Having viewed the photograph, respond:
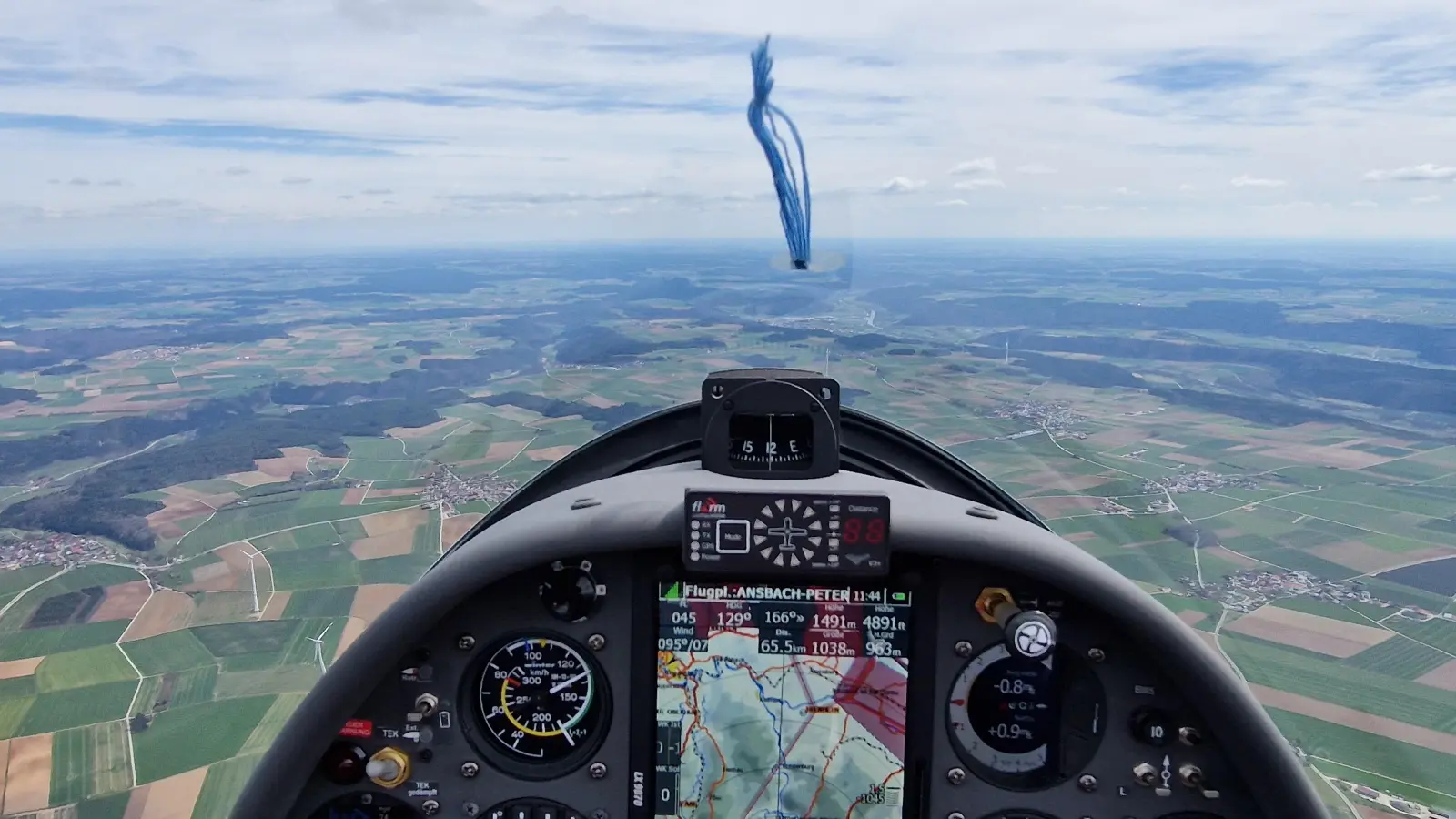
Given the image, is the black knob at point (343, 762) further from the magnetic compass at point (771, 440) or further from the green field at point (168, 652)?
the green field at point (168, 652)

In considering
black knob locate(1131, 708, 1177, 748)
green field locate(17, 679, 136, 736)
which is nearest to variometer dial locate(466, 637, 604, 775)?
black knob locate(1131, 708, 1177, 748)

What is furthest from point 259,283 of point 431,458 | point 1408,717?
point 1408,717

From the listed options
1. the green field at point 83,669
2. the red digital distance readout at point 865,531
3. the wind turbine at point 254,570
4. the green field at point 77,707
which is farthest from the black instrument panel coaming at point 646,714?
the wind turbine at point 254,570

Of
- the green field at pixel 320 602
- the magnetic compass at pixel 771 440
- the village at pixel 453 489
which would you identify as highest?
the village at pixel 453 489

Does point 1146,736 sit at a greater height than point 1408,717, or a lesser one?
lesser

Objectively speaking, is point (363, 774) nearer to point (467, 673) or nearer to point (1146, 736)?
point (467, 673)

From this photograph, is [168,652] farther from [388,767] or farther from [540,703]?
[540,703]

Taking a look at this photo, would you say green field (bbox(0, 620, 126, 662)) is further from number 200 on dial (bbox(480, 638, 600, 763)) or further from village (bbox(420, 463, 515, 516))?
number 200 on dial (bbox(480, 638, 600, 763))
